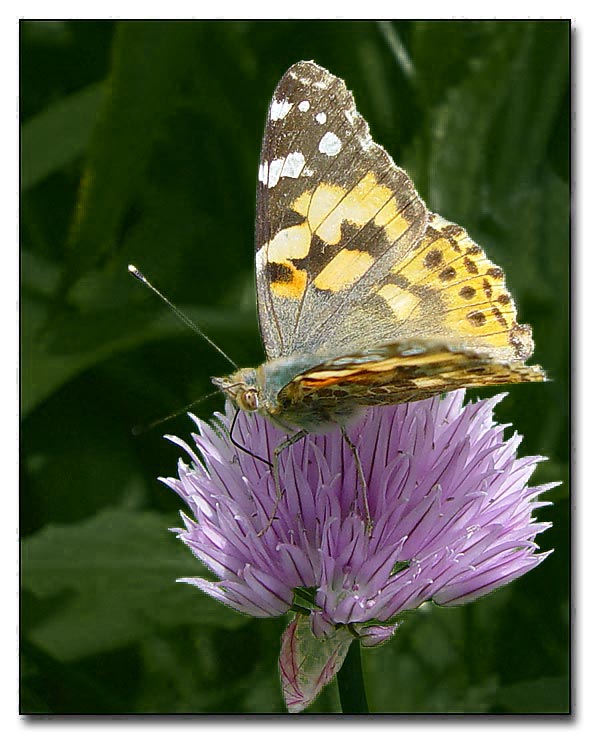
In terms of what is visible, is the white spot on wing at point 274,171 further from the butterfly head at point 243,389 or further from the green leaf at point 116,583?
the green leaf at point 116,583

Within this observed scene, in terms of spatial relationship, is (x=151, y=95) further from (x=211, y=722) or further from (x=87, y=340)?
(x=211, y=722)

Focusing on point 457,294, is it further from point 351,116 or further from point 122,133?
point 122,133

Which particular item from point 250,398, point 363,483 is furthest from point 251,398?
point 363,483

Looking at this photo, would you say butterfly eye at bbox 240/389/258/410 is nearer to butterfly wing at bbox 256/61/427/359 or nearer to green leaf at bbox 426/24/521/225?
butterfly wing at bbox 256/61/427/359

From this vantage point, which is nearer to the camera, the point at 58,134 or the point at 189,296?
the point at 58,134

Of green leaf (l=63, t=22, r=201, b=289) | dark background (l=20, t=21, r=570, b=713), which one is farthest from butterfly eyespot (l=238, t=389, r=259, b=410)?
green leaf (l=63, t=22, r=201, b=289)

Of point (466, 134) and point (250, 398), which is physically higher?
point (466, 134)

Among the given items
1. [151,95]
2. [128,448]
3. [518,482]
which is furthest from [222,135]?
[518,482]
